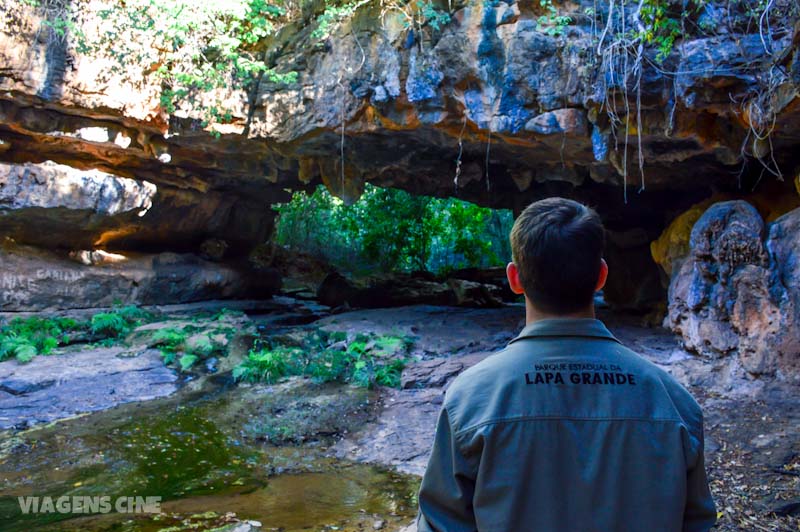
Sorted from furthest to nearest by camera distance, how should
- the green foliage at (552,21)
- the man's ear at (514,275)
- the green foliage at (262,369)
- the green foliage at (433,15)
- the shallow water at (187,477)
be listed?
the green foliage at (433,15), the green foliage at (262,369), the green foliage at (552,21), the shallow water at (187,477), the man's ear at (514,275)

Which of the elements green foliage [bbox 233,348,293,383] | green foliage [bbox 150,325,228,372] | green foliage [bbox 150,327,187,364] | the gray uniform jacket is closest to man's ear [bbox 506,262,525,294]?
the gray uniform jacket

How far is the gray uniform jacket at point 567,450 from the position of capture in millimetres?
1265

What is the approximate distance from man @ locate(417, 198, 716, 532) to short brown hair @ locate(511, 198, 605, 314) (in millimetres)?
28

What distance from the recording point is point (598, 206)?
11.5m

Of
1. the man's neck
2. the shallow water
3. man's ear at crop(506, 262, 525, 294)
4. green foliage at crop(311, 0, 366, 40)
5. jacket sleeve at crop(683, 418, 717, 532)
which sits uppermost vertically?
green foliage at crop(311, 0, 366, 40)

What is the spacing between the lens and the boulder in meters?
6.16

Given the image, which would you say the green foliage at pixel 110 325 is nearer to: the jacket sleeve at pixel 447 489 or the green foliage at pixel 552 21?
the green foliage at pixel 552 21

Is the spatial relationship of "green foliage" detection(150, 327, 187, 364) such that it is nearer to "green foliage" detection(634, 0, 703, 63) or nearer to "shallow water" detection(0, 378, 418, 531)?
"shallow water" detection(0, 378, 418, 531)

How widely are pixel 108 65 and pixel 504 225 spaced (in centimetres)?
1723

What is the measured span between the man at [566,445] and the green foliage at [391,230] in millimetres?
16685

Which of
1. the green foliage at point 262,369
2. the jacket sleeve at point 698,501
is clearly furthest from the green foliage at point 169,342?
the jacket sleeve at point 698,501

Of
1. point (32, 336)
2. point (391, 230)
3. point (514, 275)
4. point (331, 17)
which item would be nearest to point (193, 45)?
point (331, 17)

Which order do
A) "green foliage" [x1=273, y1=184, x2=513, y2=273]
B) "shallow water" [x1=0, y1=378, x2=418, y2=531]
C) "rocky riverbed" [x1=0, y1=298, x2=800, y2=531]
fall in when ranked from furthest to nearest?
"green foliage" [x1=273, y1=184, x2=513, y2=273] < "rocky riverbed" [x1=0, y1=298, x2=800, y2=531] < "shallow water" [x1=0, y1=378, x2=418, y2=531]

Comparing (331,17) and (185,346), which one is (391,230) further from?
(185,346)
